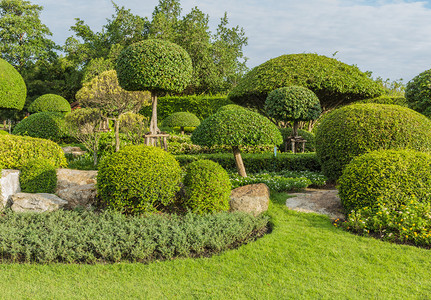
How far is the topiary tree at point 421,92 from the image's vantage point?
10469 mm

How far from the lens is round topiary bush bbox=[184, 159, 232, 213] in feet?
18.1

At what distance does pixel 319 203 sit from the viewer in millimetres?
6426

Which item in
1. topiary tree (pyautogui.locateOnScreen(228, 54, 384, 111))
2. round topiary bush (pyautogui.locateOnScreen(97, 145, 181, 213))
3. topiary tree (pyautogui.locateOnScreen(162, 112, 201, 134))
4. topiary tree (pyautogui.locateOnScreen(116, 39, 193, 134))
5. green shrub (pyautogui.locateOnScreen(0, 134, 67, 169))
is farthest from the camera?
topiary tree (pyautogui.locateOnScreen(162, 112, 201, 134))

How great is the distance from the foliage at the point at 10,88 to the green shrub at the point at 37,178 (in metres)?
13.0

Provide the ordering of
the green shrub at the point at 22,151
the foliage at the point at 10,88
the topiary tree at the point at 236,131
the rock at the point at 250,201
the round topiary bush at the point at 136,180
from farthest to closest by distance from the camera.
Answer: the foliage at the point at 10,88 < the topiary tree at the point at 236,131 < the green shrub at the point at 22,151 < the rock at the point at 250,201 < the round topiary bush at the point at 136,180

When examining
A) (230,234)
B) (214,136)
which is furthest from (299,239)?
(214,136)

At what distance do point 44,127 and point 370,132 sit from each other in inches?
491

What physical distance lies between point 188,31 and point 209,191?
23374mm

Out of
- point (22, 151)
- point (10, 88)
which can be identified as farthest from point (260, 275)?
point (10, 88)

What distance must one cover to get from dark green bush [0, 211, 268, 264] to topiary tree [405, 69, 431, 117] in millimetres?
8531

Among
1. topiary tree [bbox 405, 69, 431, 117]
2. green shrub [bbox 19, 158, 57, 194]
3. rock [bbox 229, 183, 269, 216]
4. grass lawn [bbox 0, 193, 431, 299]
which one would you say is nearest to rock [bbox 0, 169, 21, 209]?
green shrub [bbox 19, 158, 57, 194]

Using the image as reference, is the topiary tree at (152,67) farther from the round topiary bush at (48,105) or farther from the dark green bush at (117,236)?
the round topiary bush at (48,105)

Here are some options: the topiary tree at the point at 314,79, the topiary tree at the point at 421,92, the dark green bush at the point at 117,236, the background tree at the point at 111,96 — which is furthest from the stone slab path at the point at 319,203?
the topiary tree at the point at 314,79

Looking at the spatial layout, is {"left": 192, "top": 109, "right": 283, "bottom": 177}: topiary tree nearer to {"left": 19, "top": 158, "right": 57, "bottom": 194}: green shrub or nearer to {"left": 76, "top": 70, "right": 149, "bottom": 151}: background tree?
{"left": 19, "top": 158, "right": 57, "bottom": 194}: green shrub
